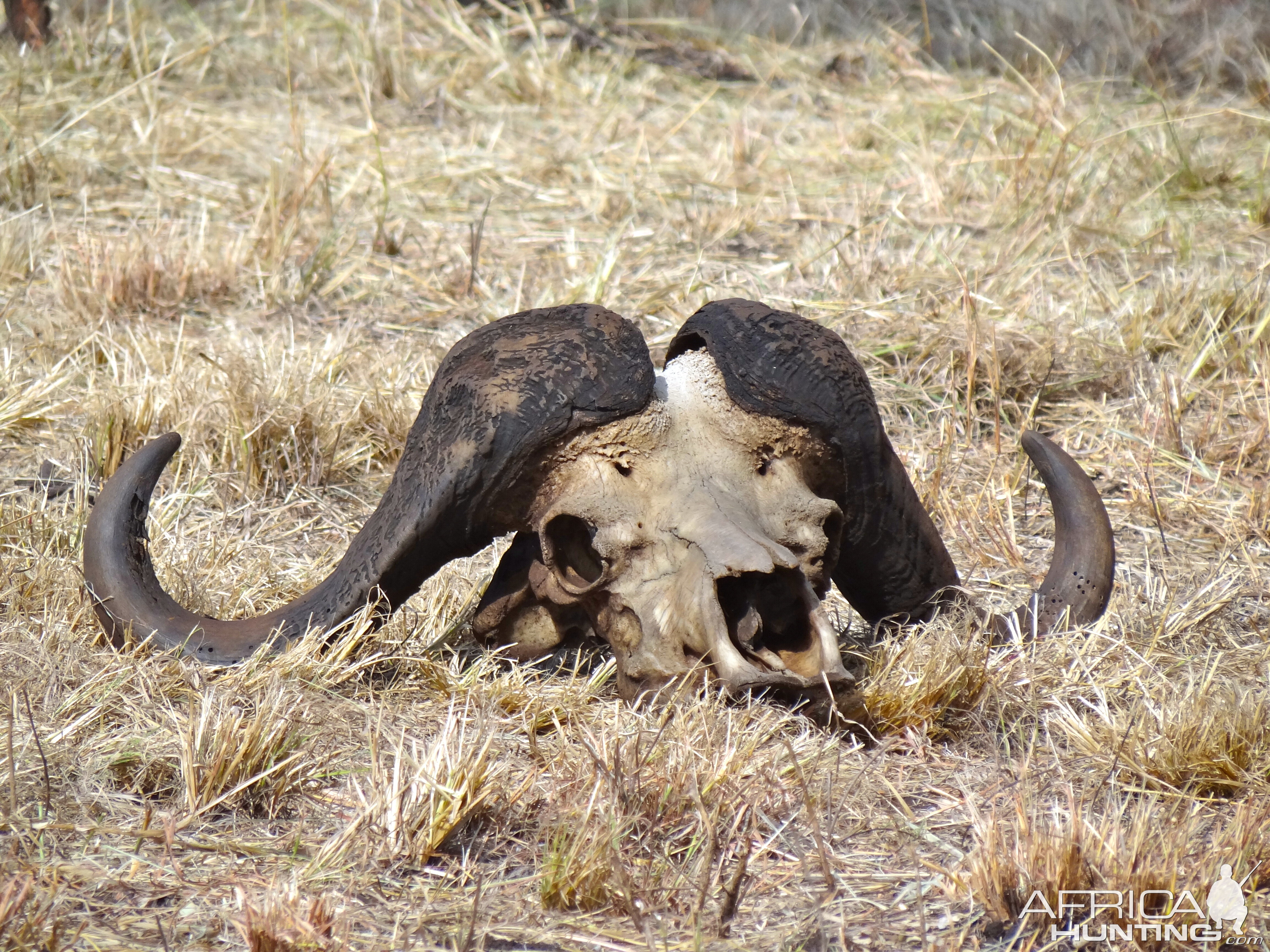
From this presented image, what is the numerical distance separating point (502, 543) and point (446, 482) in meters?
1.23

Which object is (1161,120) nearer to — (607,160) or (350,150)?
(607,160)

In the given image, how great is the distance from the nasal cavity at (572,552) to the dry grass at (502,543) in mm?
250

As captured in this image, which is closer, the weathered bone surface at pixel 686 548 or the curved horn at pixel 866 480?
the weathered bone surface at pixel 686 548

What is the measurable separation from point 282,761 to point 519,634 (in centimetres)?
67

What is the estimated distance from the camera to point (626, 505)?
9.38ft

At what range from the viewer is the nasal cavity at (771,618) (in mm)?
2664

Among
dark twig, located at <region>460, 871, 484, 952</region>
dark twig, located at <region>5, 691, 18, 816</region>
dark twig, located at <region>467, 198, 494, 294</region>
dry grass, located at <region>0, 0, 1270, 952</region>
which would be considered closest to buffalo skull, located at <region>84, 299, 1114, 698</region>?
dry grass, located at <region>0, 0, 1270, 952</region>

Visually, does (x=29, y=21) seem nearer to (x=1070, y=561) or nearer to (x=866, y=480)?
(x=866, y=480)

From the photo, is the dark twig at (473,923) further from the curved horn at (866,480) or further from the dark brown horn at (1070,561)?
the dark brown horn at (1070,561)

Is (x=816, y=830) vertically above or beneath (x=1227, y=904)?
above

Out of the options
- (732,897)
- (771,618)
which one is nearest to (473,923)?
(732,897)

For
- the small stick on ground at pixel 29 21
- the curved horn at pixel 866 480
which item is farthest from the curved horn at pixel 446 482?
the small stick on ground at pixel 29 21

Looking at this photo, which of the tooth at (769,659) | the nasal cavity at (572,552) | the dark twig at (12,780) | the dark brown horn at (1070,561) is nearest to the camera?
the dark twig at (12,780)

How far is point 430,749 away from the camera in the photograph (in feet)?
8.48
